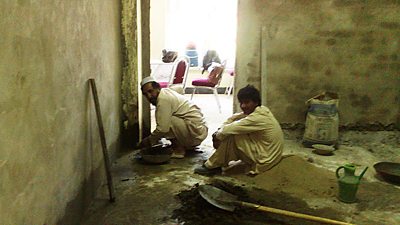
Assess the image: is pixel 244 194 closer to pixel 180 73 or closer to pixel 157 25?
pixel 180 73

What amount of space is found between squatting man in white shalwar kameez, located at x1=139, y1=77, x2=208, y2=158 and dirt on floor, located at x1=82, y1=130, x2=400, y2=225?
0.18m

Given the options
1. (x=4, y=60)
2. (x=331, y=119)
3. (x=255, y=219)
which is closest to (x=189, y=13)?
(x=331, y=119)

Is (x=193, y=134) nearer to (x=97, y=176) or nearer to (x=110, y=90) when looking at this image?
(x=110, y=90)

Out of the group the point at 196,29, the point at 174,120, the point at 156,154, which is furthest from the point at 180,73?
the point at 196,29

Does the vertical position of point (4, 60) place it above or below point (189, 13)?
below

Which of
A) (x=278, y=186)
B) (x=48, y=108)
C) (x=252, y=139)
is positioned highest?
(x=48, y=108)

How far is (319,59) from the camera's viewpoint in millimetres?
4762

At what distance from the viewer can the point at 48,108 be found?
6.68ft

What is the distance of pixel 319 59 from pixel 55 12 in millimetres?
3450

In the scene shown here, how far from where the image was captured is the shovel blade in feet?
9.08

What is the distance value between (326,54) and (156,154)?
239 cm

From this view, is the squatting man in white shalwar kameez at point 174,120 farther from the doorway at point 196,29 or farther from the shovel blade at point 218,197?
the doorway at point 196,29

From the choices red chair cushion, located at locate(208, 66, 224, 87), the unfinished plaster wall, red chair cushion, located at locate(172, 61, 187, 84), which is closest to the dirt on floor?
the unfinished plaster wall

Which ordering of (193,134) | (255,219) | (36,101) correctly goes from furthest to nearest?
(193,134) → (255,219) → (36,101)
